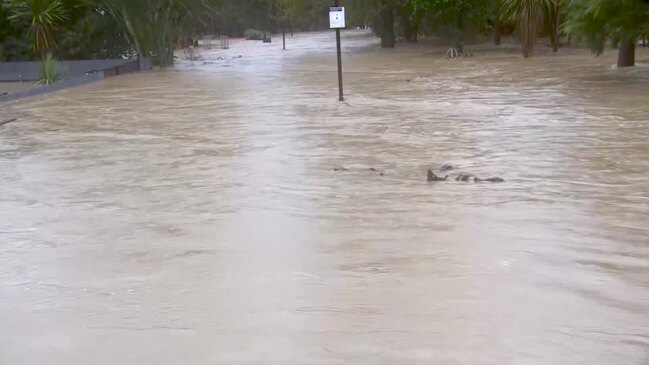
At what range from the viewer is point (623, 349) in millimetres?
4789

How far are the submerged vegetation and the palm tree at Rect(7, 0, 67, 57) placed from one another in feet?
0.10

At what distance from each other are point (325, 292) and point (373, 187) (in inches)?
138

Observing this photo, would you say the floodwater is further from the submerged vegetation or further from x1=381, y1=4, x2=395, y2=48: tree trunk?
x1=381, y1=4, x2=395, y2=48: tree trunk

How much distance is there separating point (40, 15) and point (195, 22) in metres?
11.5

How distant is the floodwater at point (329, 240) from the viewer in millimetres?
5051

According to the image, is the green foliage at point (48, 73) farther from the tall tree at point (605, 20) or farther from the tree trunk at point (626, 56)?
the tree trunk at point (626, 56)

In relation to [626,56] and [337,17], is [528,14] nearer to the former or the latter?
[626,56]

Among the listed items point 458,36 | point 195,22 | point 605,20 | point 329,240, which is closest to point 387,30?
point 458,36

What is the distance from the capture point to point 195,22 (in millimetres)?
38375

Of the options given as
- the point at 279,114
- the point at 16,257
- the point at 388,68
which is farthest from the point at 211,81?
the point at 16,257

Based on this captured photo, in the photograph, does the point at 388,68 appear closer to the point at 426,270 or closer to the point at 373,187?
the point at 373,187

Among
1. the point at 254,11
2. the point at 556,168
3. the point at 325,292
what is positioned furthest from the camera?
the point at 254,11

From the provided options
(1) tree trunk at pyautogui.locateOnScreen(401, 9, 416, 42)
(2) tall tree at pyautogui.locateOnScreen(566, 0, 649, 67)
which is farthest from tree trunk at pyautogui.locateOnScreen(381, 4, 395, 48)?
(2) tall tree at pyautogui.locateOnScreen(566, 0, 649, 67)

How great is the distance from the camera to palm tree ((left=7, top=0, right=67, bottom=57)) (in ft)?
90.1
